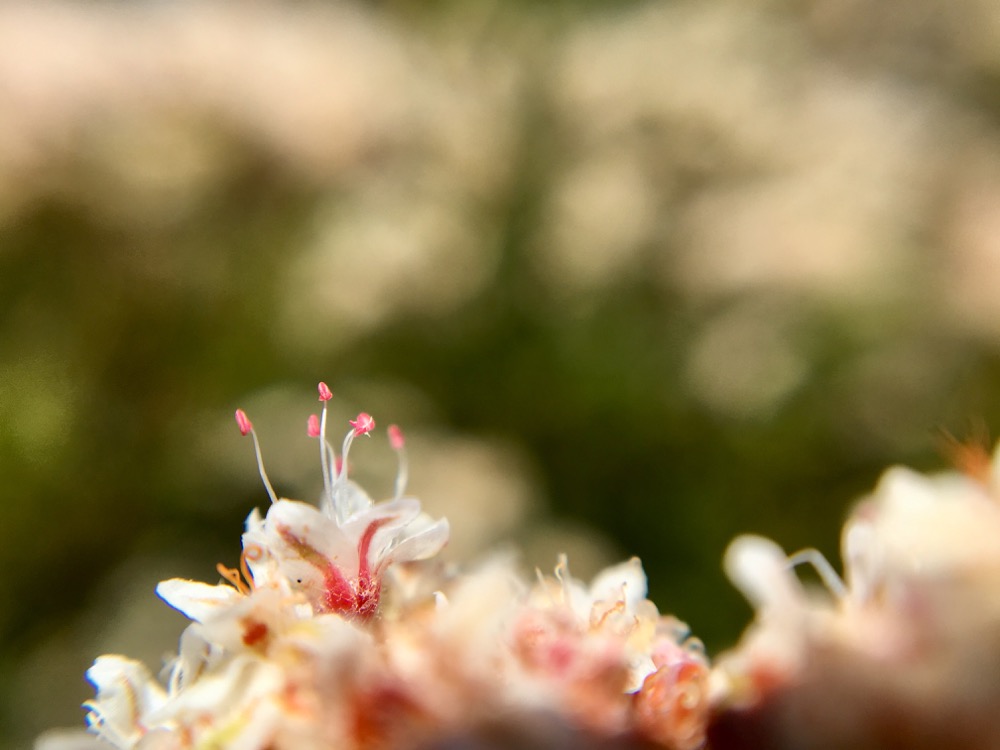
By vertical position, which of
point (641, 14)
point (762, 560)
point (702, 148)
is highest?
point (641, 14)

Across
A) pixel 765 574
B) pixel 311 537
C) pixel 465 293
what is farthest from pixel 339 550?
pixel 465 293

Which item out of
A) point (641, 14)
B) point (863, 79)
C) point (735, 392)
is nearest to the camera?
point (735, 392)

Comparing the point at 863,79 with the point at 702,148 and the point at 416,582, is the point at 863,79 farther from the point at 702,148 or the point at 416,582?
the point at 416,582

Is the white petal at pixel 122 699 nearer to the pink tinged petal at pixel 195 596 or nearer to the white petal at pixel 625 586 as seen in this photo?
the pink tinged petal at pixel 195 596

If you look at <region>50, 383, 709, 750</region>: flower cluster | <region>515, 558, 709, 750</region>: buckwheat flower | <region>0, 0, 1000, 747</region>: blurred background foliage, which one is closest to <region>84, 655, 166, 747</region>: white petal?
<region>50, 383, 709, 750</region>: flower cluster

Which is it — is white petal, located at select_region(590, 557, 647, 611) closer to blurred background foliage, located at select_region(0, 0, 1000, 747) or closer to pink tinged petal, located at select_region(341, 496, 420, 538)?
pink tinged petal, located at select_region(341, 496, 420, 538)

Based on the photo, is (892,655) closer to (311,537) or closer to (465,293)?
(311,537)

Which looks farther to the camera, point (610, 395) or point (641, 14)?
point (641, 14)

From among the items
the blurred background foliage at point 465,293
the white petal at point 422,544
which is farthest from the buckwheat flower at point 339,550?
the blurred background foliage at point 465,293

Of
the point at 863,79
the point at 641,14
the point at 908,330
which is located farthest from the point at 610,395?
the point at 863,79
